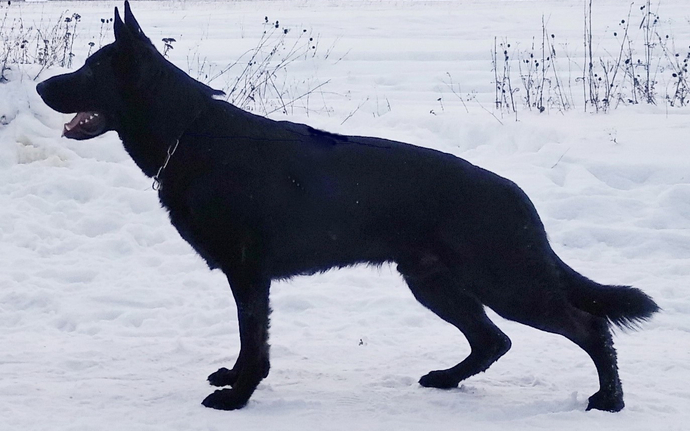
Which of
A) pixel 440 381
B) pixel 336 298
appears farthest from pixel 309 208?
pixel 336 298

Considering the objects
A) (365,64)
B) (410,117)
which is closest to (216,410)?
(410,117)

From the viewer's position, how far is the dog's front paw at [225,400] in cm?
361

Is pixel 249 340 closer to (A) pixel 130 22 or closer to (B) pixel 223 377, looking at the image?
(B) pixel 223 377

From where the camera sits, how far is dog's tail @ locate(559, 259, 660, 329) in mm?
3670

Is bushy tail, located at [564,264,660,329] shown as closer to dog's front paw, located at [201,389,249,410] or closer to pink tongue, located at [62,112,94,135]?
dog's front paw, located at [201,389,249,410]

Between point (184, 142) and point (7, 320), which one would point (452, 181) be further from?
point (7, 320)

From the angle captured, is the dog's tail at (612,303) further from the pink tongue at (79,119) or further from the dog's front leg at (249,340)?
the pink tongue at (79,119)

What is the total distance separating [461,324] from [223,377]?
1.19 metres

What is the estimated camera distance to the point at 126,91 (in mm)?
3781

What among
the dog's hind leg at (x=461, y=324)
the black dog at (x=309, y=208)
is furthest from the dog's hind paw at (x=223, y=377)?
the dog's hind leg at (x=461, y=324)

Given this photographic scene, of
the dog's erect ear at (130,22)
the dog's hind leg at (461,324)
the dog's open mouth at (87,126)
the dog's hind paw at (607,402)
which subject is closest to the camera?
the dog's hind paw at (607,402)

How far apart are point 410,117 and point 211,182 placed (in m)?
5.43

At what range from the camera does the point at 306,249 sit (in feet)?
12.4

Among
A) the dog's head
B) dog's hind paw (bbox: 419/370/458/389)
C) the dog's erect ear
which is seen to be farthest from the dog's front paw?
the dog's erect ear
